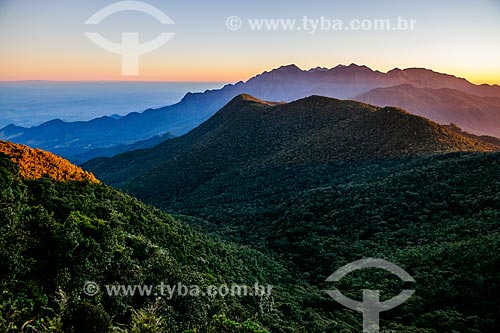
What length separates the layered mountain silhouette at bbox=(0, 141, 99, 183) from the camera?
15.6 metres

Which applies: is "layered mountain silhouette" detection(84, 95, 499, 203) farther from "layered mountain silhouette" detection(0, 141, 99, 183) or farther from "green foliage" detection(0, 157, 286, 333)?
"green foliage" detection(0, 157, 286, 333)

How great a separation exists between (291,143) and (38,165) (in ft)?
162

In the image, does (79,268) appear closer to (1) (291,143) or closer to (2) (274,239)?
(2) (274,239)

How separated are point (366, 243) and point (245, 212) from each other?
52.8 feet

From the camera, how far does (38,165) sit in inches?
655

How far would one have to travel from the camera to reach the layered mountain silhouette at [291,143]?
158 ft

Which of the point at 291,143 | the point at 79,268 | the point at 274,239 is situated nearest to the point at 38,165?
the point at 79,268

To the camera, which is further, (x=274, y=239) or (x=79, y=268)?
(x=274, y=239)

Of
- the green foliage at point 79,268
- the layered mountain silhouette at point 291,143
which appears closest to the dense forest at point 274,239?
the green foliage at point 79,268

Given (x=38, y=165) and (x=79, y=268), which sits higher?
(x=38, y=165)

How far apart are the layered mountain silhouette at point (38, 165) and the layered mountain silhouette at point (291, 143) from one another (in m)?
33.2

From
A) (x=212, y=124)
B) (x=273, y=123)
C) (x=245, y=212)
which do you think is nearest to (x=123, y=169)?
(x=212, y=124)

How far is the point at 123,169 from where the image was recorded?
8469cm

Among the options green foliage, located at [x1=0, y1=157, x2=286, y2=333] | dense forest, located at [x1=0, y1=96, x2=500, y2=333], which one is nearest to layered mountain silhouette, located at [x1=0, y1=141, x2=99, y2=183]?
dense forest, located at [x1=0, y1=96, x2=500, y2=333]
